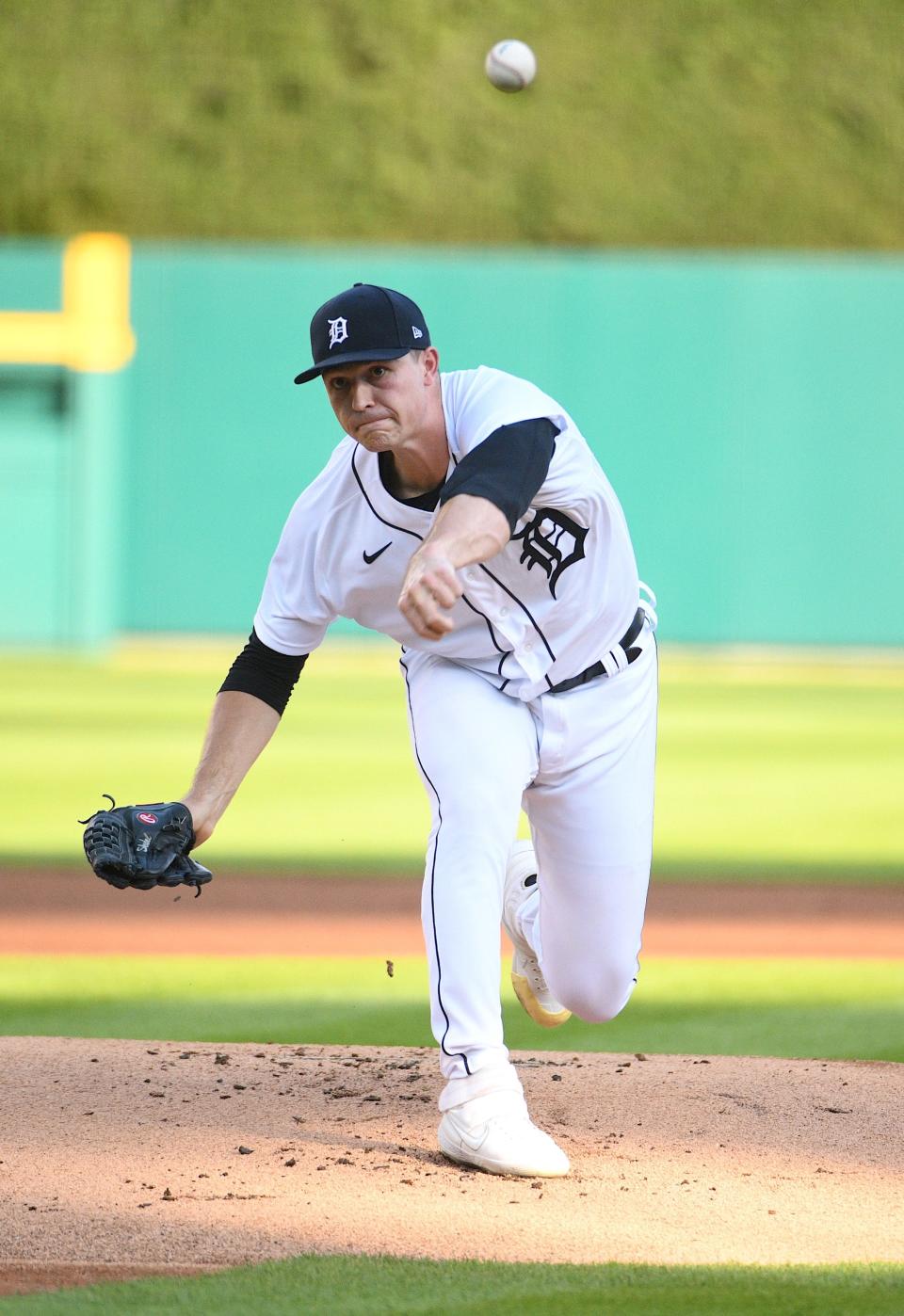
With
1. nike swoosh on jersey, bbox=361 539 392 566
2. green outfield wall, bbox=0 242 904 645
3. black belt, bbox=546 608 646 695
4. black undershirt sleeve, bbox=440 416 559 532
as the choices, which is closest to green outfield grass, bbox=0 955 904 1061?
black belt, bbox=546 608 646 695

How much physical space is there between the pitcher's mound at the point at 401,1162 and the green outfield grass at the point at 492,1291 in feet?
0.21

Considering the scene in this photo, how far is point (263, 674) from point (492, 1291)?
1262 mm

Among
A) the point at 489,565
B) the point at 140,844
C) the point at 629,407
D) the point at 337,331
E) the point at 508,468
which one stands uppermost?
the point at 629,407

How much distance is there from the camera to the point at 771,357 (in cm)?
1756

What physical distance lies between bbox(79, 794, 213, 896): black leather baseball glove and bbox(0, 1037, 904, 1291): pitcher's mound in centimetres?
Answer: 47

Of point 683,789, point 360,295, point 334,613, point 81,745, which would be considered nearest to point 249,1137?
point 334,613

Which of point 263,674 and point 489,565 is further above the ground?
point 489,565

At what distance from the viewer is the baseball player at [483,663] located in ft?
9.75

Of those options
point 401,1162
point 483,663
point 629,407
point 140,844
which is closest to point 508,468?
point 483,663

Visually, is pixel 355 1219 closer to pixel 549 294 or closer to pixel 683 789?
pixel 683 789

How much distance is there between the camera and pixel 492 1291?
249 centimetres

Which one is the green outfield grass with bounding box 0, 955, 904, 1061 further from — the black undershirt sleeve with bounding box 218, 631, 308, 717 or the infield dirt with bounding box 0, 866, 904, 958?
the black undershirt sleeve with bounding box 218, 631, 308, 717

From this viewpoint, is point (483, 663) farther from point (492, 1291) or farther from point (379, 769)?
point (379, 769)

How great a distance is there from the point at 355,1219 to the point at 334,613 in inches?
42.3
